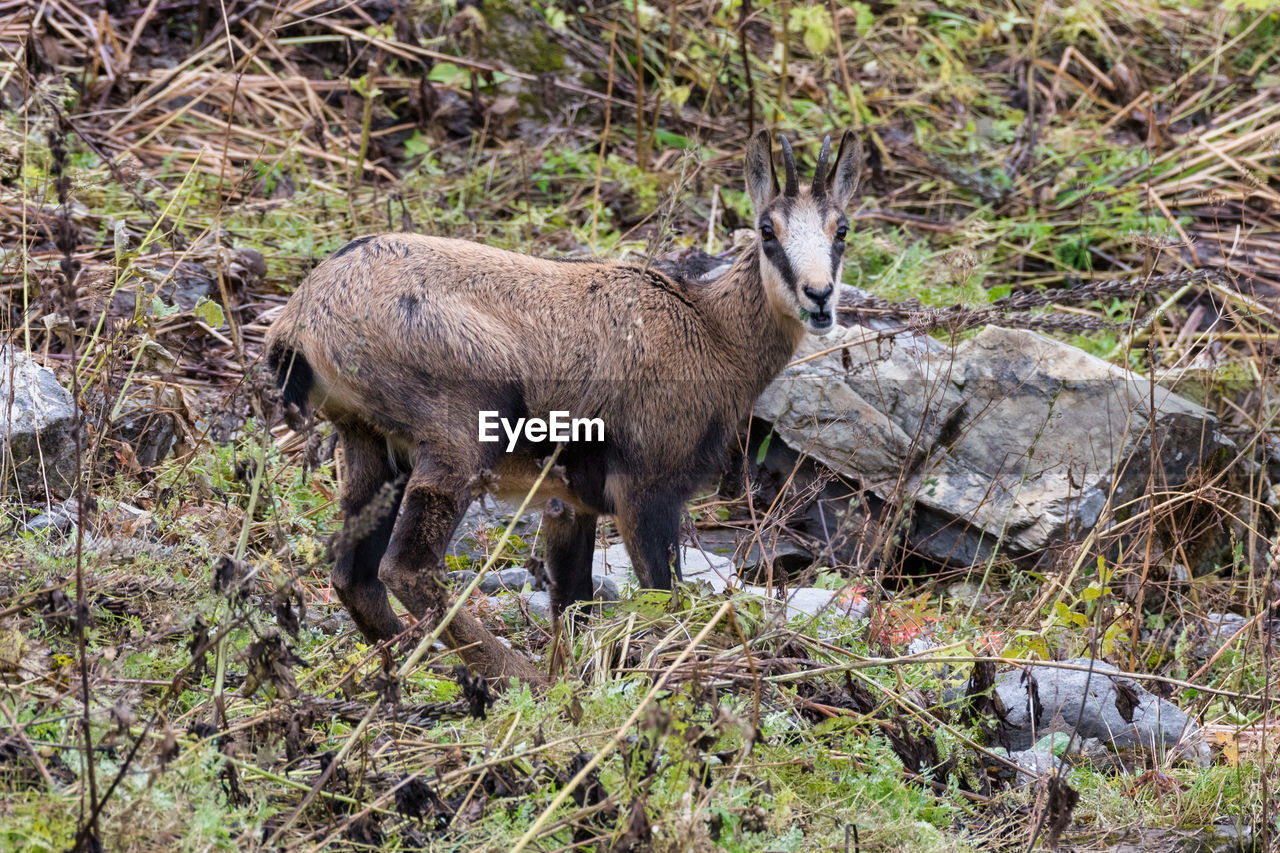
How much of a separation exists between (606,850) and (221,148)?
6159 millimetres

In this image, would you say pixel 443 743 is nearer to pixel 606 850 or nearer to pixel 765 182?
pixel 606 850

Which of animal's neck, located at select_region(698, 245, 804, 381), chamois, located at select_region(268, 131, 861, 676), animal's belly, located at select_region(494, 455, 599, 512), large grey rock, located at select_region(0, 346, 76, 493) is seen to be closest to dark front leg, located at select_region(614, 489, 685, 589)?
chamois, located at select_region(268, 131, 861, 676)

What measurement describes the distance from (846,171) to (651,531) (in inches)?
74.4

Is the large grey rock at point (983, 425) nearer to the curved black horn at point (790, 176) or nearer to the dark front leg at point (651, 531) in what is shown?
the curved black horn at point (790, 176)

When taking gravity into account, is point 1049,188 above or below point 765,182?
below

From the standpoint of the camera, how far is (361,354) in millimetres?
4070

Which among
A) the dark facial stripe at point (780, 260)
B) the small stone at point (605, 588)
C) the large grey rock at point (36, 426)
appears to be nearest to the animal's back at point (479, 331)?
the dark facial stripe at point (780, 260)

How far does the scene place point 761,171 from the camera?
521 cm

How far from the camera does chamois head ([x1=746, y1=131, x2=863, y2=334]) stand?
4.75 m

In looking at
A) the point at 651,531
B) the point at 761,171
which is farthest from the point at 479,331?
the point at 761,171

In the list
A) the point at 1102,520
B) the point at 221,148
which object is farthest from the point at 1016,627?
the point at 221,148

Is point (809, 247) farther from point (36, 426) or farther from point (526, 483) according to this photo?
point (36, 426)

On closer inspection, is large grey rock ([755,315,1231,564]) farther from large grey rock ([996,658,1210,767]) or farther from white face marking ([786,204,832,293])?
large grey rock ([996,658,1210,767])

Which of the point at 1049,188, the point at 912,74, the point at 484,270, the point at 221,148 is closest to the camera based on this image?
the point at 484,270
